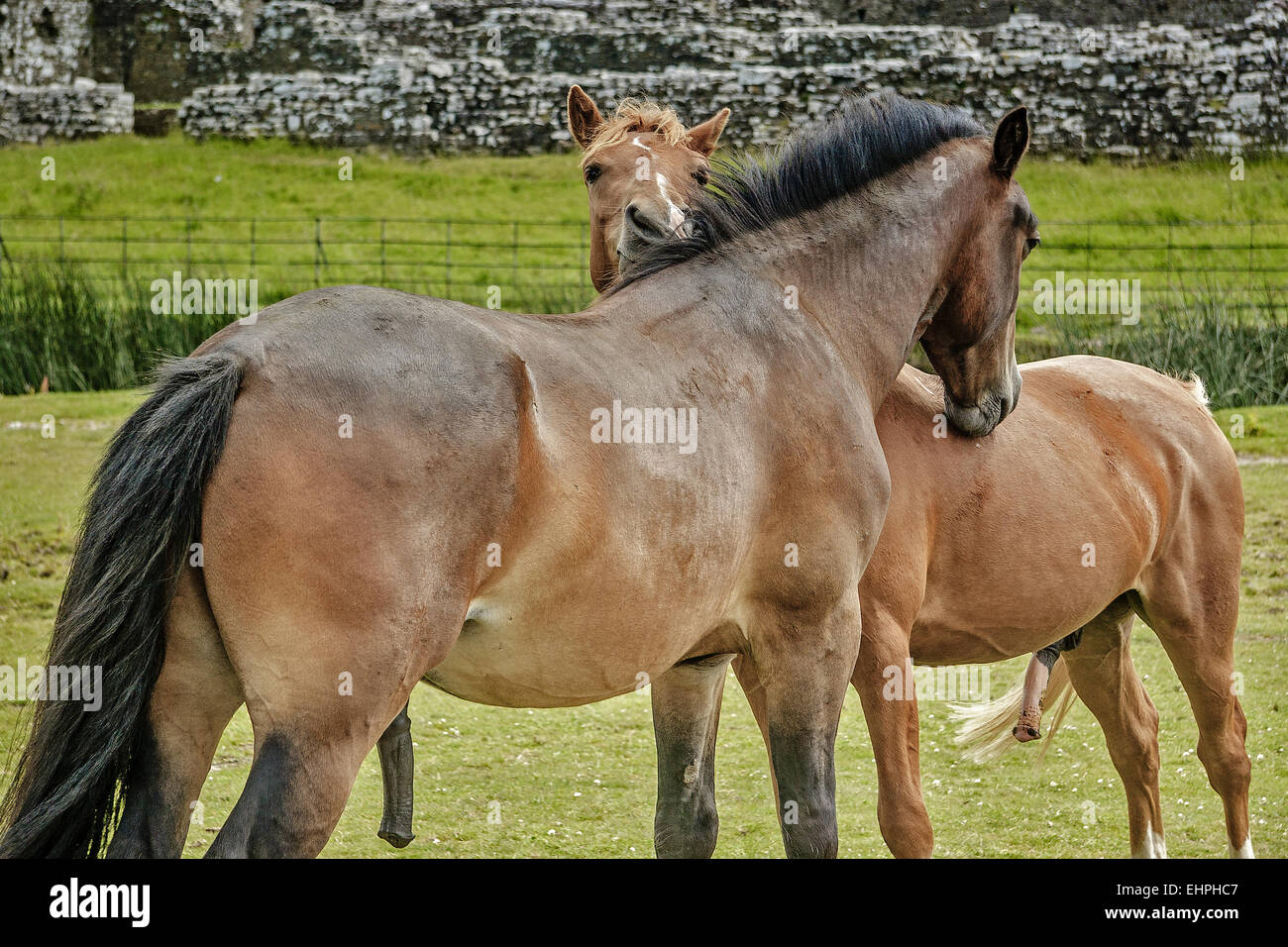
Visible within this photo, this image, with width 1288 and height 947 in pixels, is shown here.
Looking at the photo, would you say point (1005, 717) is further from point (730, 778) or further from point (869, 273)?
point (869, 273)

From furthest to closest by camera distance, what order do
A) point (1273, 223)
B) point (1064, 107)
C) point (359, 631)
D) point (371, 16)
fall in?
point (371, 16) < point (1064, 107) < point (1273, 223) < point (359, 631)

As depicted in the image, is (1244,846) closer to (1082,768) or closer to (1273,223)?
(1082,768)

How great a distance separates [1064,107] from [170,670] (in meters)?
23.6

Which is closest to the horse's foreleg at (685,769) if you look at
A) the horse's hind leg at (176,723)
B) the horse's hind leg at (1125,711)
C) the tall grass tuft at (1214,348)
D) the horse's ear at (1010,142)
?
the horse's hind leg at (176,723)

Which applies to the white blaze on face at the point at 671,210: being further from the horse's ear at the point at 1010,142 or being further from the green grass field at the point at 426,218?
the green grass field at the point at 426,218

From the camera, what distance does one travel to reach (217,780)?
5.66 meters

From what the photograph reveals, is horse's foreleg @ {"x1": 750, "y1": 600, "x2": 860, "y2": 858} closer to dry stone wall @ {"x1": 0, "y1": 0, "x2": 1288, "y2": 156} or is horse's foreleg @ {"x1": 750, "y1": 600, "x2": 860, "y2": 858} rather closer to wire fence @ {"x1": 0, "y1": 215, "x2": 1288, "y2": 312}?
wire fence @ {"x1": 0, "y1": 215, "x2": 1288, "y2": 312}

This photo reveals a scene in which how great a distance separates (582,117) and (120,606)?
3557 millimetres

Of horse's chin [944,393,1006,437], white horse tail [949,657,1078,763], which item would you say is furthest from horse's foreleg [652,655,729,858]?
white horse tail [949,657,1078,763]

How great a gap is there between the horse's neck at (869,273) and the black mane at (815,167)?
0.08 meters

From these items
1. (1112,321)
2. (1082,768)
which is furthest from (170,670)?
(1112,321)

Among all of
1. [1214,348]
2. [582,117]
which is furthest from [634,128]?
[1214,348]

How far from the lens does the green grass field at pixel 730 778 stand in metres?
5.36

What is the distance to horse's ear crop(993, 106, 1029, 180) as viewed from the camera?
12.2ft
